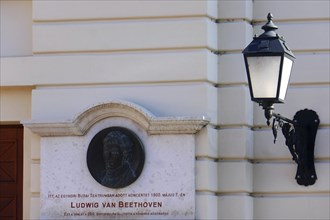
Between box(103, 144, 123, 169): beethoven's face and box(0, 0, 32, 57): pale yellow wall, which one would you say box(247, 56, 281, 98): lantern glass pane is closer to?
box(103, 144, 123, 169): beethoven's face

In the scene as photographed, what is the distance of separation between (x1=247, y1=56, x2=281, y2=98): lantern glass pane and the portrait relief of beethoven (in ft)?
4.49

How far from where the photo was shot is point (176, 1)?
11.4 metres

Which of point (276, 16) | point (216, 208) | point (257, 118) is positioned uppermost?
point (276, 16)

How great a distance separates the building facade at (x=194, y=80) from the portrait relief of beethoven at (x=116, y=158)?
0.32m

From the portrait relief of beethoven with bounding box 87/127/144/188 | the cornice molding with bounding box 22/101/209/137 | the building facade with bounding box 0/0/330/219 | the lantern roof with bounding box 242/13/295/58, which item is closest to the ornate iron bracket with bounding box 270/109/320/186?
the building facade with bounding box 0/0/330/219

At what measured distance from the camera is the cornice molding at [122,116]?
36.3 ft

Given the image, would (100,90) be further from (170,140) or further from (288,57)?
(288,57)

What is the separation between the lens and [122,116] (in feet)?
36.9

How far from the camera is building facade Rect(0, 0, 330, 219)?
11.3 metres

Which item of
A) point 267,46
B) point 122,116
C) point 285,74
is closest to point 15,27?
point 122,116

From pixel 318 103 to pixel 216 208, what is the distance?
138 cm

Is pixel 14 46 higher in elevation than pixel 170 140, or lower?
higher

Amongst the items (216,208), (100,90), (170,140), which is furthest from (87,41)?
(216,208)

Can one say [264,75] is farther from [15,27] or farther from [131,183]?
[15,27]
